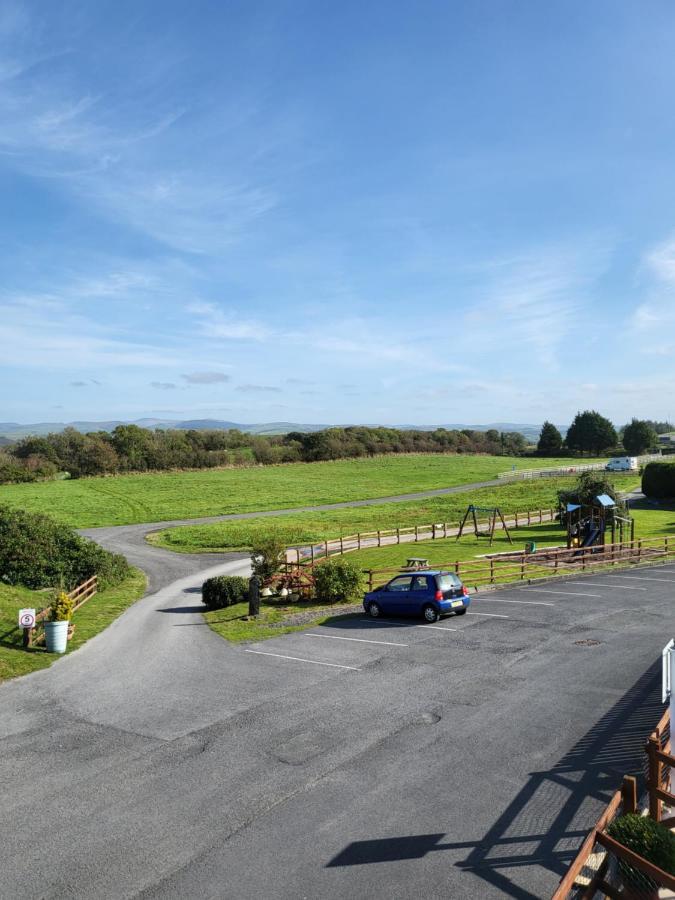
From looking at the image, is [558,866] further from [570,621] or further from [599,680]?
[570,621]

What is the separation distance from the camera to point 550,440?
150750mm

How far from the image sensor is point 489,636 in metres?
20.3

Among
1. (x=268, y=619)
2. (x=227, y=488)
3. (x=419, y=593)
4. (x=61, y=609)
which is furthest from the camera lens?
(x=227, y=488)

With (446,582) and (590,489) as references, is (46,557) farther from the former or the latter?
(590,489)

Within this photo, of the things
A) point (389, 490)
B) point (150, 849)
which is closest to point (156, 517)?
point (389, 490)

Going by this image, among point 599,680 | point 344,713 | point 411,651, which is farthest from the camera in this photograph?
point 411,651

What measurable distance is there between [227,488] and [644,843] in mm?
79418

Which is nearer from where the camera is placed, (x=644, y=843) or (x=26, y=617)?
(x=644, y=843)

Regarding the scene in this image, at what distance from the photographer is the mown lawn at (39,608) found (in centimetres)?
1959

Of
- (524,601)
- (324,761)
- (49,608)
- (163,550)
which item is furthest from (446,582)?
(163,550)

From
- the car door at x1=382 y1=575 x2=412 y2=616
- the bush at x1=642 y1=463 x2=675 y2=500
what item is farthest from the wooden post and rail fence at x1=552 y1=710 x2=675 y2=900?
the bush at x1=642 y1=463 x2=675 y2=500

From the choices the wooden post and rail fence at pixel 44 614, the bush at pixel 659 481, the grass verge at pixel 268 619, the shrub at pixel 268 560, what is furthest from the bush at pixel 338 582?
the bush at pixel 659 481

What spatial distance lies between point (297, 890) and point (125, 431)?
108 metres

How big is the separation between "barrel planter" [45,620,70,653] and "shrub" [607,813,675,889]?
1782 cm
